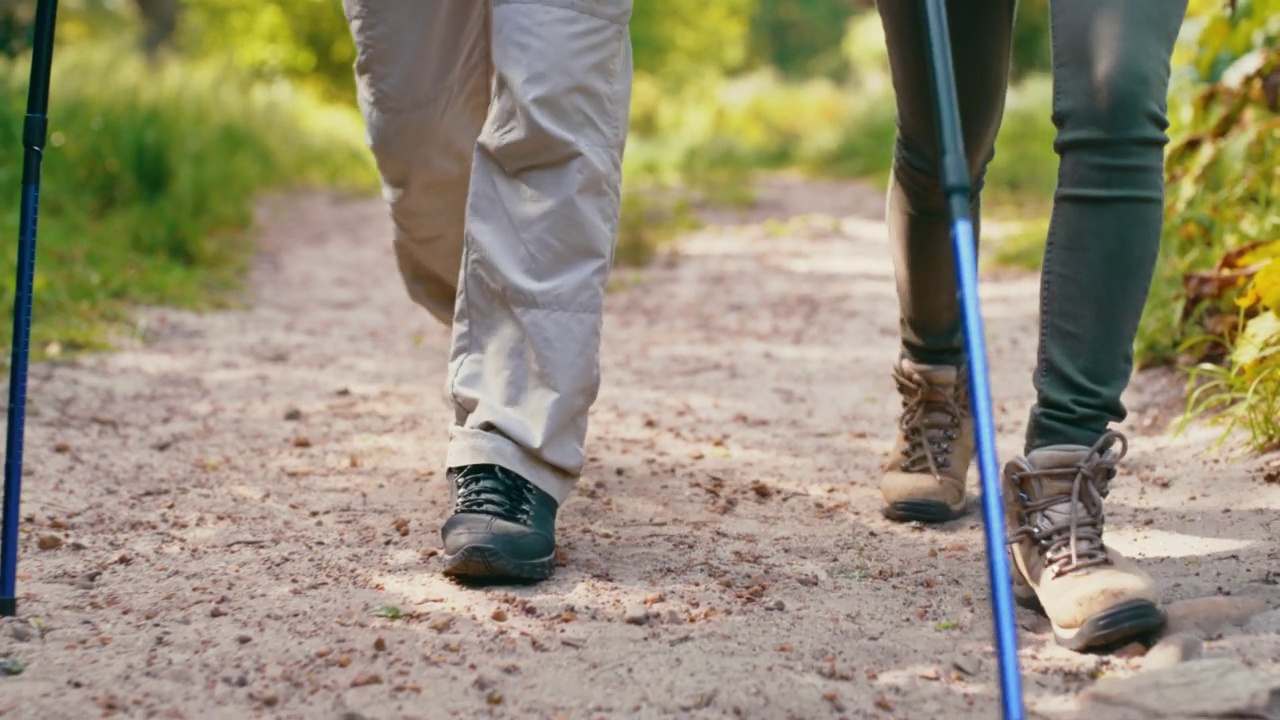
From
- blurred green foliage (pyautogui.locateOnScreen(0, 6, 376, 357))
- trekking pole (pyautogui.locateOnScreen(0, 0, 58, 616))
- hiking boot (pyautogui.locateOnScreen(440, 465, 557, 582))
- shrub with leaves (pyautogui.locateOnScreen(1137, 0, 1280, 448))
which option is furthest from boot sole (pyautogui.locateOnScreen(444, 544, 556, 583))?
blurred green foliage (pyautogui.locateOnScreen(0, 6, 376, 357))

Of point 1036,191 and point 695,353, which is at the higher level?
point 1036,191

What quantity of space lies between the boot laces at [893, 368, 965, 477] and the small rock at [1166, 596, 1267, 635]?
76 centimetres

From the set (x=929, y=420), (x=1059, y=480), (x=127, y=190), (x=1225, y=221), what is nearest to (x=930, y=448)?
(x=929, y=420)

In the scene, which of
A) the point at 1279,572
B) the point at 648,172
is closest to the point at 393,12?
the point at 1279,572

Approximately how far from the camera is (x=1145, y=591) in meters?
1.88

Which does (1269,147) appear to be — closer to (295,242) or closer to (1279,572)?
(1279,572)

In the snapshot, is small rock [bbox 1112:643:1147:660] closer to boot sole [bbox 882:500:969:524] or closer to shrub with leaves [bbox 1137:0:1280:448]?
boot sole [bbox 882:500:969:524]

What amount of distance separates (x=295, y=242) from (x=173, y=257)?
1.63 m

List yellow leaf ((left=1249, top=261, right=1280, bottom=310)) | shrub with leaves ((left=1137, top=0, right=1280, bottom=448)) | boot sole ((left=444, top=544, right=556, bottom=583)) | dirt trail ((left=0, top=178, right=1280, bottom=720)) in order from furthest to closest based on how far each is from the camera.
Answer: shrub with leaves ((left=1137, top=0, right=1280, bottom=448)), yellow leaf ((left=1249, top=261, right=1280, bottom=310)), boot sole ((left=444, top=544, right=556, bottom=583)), dirt trail ((left=0, top=178, right=1280, bottom=720))

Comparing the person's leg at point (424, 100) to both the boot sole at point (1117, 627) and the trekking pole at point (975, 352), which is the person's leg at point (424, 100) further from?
the boot sole at point (1117, 627)

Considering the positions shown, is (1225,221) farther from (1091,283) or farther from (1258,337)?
(1091,283)

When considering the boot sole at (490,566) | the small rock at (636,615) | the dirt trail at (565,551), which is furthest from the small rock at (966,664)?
the boot sole at (490,566)

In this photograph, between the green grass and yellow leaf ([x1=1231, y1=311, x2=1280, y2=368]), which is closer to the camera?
yellow leaf ([x1=1231, y1=311, x2=1280, y2=368])

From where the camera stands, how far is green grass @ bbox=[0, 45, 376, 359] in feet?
16.5
